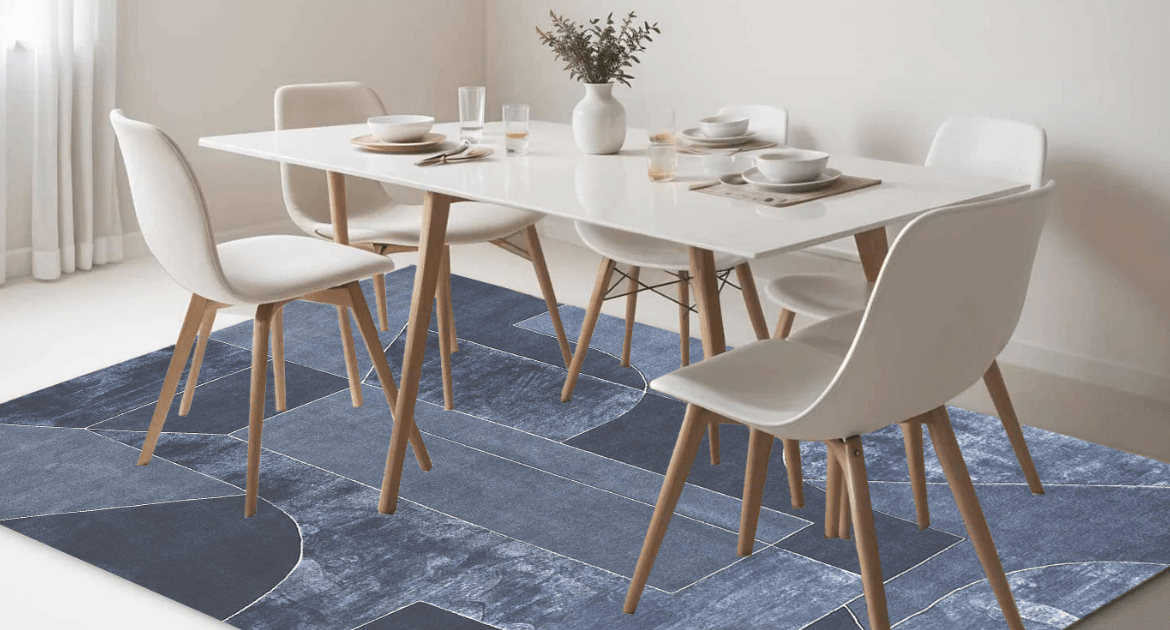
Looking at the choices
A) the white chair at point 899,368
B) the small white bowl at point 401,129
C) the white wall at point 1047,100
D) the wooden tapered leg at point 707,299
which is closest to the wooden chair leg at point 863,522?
the white chair at point 899,368

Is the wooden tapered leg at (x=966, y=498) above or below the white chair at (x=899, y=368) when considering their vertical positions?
below

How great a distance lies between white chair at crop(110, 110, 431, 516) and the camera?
245 centimetres

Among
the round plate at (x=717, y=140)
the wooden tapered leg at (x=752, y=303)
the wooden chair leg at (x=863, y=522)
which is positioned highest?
the round plate at (x=717, y=140)

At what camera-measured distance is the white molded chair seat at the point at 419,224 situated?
3.16 metres

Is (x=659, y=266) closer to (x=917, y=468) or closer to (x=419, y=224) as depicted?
(x=419, y=224)

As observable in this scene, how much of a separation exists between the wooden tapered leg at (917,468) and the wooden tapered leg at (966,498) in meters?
0.21

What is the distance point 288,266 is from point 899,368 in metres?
1.43

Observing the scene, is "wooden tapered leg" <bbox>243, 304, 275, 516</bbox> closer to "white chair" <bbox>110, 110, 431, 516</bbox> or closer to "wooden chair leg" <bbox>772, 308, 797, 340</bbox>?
"white chair" <bbox>110, 110, 431, 516</bbox>

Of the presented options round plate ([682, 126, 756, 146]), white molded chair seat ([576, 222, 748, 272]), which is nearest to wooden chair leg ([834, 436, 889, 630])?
white molded chair seat ([576, 222, 748, 272])

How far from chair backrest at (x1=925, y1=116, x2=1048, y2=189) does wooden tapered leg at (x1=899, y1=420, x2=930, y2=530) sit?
806mm

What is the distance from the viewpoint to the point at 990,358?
6.57ft

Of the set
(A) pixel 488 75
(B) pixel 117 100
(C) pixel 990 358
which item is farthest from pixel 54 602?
(A) pixel 488 75

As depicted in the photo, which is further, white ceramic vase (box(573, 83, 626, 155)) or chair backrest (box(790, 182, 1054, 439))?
white ceramic vase (box(573, 83, 626, 155))

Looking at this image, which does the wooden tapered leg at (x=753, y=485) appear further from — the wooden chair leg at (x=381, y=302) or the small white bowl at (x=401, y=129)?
the wooden chair leg at (x=381, y=302)
